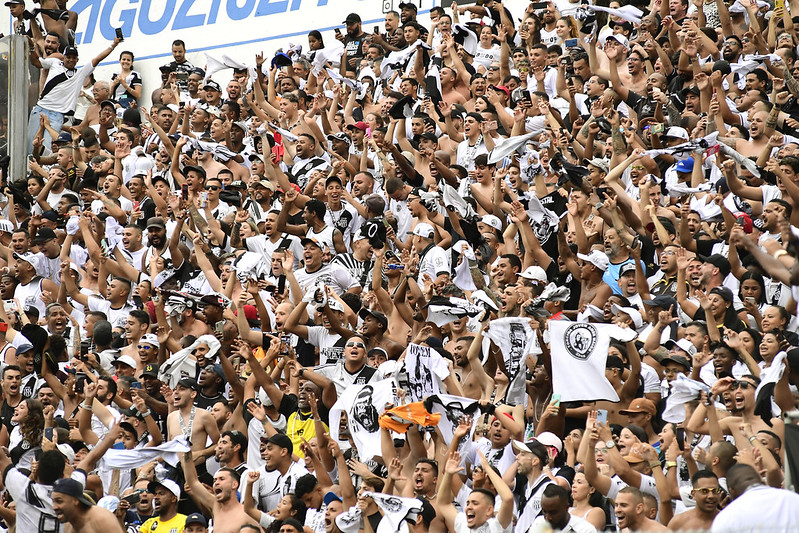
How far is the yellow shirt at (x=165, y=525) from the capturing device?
9.69 metres

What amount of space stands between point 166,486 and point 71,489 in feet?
4.50

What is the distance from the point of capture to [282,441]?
1011 cm

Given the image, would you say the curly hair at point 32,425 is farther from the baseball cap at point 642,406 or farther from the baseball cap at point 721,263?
the baseball cap at point 721,263

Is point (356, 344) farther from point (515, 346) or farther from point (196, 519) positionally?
point (196, 519)

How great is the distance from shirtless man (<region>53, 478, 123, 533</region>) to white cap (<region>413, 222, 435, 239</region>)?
4447 millimetres

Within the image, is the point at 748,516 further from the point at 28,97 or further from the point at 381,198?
→ the point at 28,97

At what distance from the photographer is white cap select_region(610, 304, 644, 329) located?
10.2 metres

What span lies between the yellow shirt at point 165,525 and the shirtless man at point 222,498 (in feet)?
0.67

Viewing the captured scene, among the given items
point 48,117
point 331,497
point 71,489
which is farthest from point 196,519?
point 48,117

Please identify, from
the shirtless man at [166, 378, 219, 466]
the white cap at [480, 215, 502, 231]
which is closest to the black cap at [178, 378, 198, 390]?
the shirtless man at [166, 378, 219, 466]

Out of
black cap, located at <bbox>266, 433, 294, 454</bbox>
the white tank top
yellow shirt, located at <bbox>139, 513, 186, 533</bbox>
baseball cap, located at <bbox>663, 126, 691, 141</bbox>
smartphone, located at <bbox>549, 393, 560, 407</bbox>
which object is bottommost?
the white tank top

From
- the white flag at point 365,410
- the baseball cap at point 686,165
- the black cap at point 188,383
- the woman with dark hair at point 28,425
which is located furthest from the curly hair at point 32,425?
the baseball cap at point 686,165

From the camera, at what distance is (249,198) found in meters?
14.0

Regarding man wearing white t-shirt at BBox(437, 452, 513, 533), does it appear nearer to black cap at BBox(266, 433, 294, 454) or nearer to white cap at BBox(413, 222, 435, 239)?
black cap at BBox(266, 433, 294, 454)
